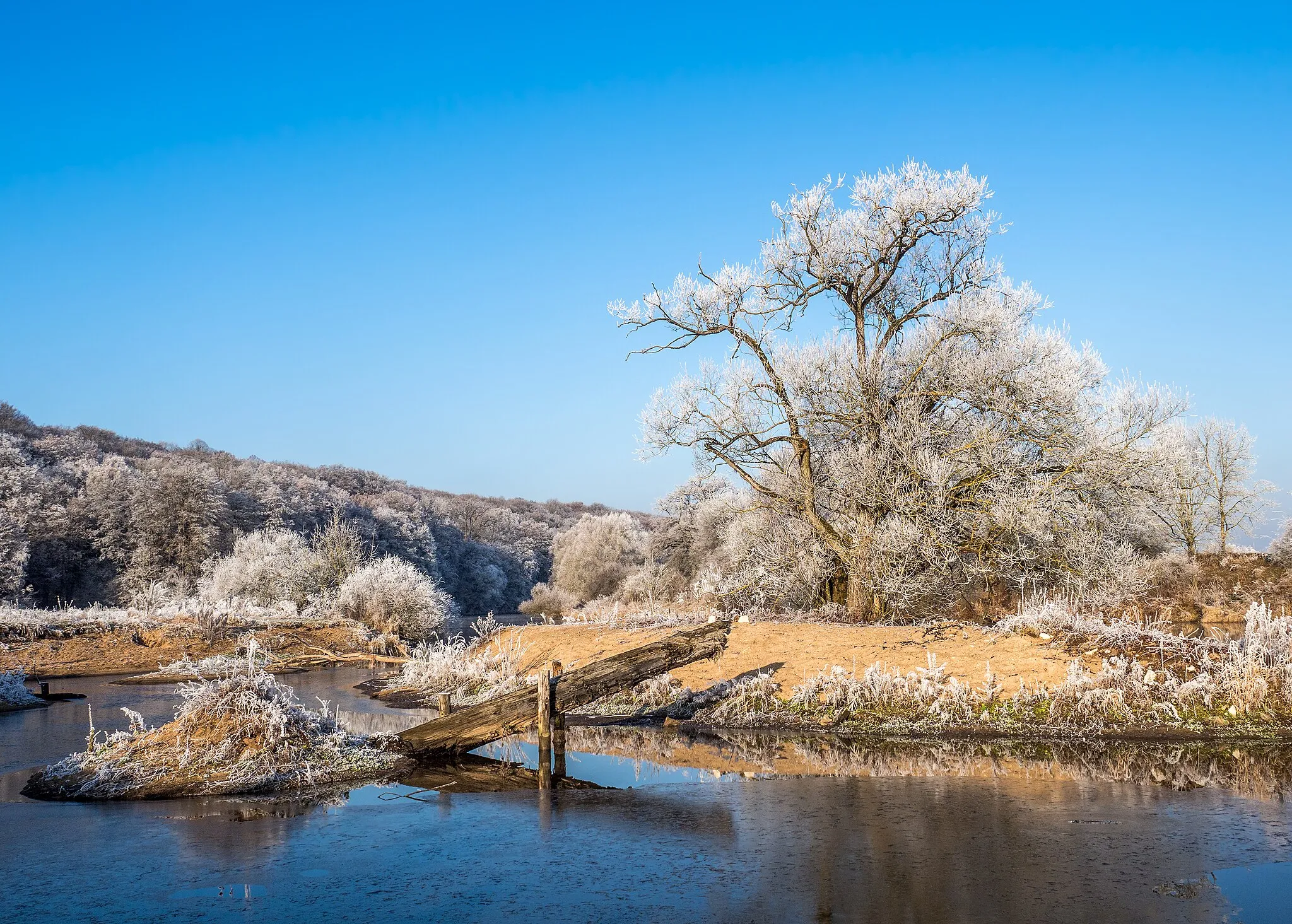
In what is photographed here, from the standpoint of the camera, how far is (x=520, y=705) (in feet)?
40.3

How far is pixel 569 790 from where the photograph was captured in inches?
418

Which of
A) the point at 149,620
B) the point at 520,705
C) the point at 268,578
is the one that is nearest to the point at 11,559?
the point at 268,578

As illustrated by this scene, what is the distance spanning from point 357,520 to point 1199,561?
47.9m

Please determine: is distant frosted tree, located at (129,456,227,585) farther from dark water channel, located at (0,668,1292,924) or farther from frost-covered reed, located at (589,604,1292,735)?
frost-covered reed, located at (589,604,1292,735)

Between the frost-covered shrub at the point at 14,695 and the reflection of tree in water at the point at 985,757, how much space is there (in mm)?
11382

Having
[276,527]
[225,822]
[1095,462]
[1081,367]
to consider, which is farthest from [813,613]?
[276,527]

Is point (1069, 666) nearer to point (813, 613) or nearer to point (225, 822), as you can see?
point (813, 613)

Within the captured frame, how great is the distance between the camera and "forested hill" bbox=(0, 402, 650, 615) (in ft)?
147

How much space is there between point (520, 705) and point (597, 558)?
1577 inches

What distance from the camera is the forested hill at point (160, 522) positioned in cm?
4469

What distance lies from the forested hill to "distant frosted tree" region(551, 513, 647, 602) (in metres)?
9.17

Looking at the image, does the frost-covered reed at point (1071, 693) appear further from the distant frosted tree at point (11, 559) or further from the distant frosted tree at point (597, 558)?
the distant frosted tree at point (597, 558)

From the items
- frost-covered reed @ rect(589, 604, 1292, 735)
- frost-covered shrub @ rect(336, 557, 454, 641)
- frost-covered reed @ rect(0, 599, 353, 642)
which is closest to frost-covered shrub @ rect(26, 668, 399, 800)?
frost-covered reed @ rect(589, 604, 1292, 735)

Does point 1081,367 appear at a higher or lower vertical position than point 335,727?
higher
